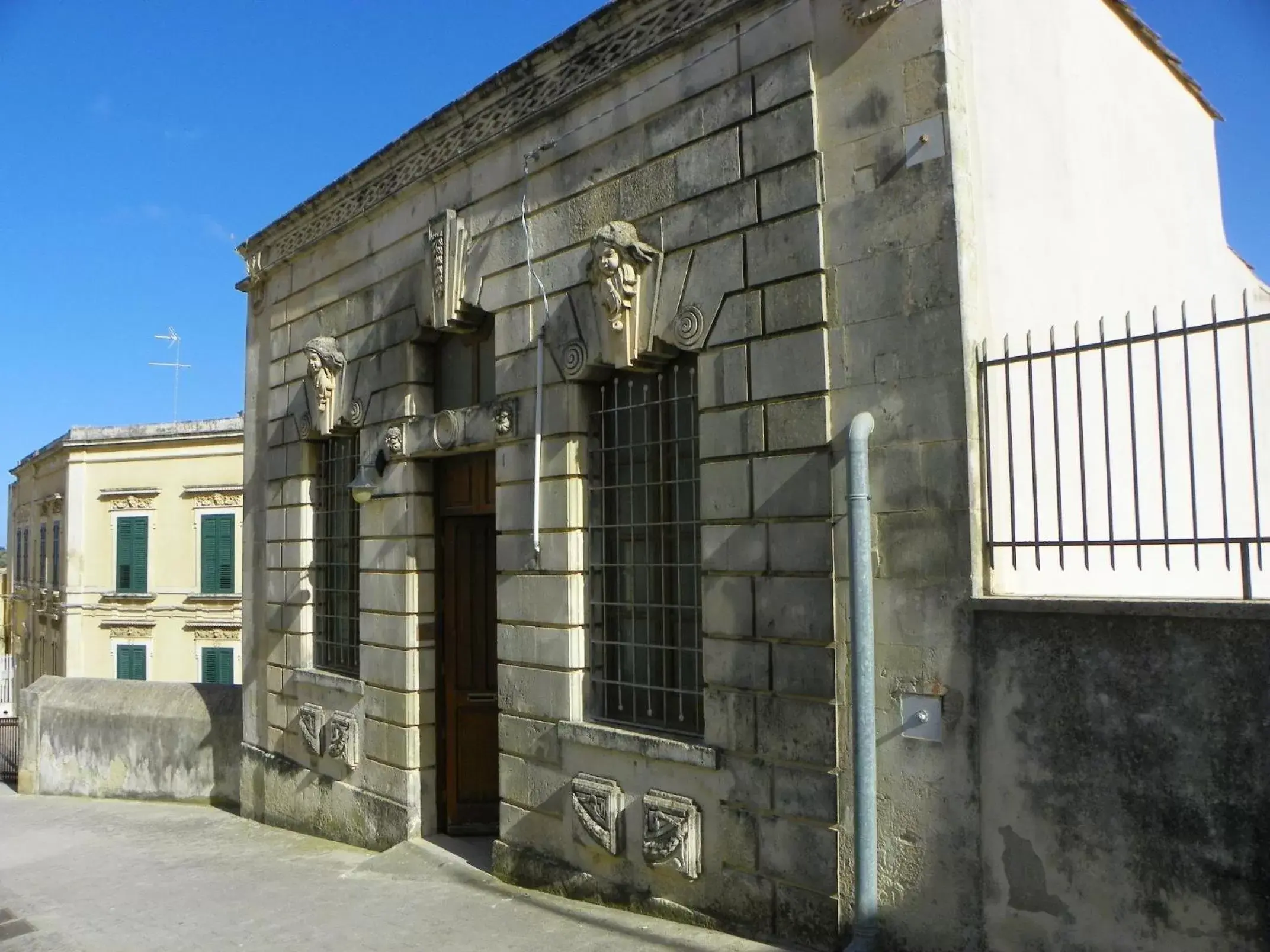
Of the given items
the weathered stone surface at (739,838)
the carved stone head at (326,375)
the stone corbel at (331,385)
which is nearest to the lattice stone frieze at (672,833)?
the weathered stone surface at (739,838)

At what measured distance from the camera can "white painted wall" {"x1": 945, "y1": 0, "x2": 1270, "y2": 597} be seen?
203 inches

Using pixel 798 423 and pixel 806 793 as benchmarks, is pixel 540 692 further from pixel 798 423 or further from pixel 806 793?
pixel 798 423

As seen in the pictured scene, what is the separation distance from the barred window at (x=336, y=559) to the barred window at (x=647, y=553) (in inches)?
133

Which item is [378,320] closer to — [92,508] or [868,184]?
[868,184]

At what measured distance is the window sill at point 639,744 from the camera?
19.3 feet

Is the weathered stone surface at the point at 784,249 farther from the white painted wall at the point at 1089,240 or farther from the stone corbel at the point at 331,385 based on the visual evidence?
the stone corbel at the point at 331,385

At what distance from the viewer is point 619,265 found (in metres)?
6.39

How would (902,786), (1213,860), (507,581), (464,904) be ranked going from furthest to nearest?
(507,581) < (464,904) < (902,786) < (1213,860)

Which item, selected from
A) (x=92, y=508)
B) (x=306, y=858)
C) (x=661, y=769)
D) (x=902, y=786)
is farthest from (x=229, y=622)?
(x=902, y=786)

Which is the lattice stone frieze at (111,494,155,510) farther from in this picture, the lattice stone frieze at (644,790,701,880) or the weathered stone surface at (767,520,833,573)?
the weathered stone surface at (767,520,833,573)

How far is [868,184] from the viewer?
208 inches

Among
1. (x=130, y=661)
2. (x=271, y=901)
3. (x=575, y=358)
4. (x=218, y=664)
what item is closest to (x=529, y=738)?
(x=271, y=901)

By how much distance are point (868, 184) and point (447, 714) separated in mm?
5479

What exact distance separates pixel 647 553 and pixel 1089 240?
10.6 ft
